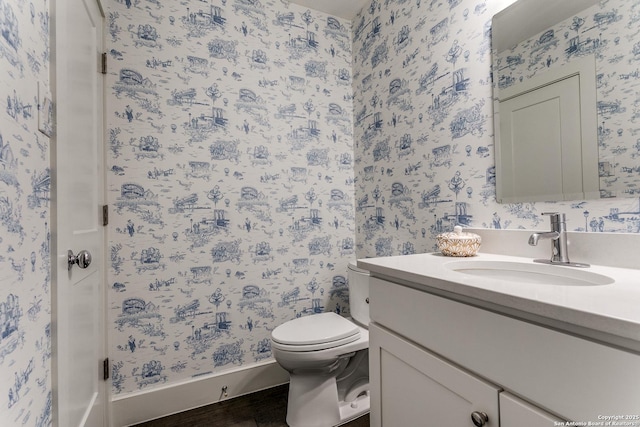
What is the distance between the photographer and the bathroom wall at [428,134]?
1.15m

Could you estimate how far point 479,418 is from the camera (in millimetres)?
604

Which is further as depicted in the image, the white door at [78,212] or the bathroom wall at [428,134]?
the bathroom wall at [428,134]

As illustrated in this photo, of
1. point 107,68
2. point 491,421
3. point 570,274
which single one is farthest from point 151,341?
point 570,274

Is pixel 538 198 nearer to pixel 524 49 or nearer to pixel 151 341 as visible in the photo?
pixel 524 49

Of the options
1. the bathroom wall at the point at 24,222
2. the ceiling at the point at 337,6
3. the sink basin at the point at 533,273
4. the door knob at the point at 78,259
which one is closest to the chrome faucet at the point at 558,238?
the sink basin at the point at 533,273

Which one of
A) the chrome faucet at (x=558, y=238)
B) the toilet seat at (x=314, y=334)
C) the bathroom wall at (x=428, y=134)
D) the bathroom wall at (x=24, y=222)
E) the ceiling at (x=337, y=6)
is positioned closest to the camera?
the bathroom wall at (x=24, y=222)

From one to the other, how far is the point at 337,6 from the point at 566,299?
2138mm

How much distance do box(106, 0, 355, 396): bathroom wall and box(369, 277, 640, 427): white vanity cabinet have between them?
96cm

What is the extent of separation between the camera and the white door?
2.64 feet

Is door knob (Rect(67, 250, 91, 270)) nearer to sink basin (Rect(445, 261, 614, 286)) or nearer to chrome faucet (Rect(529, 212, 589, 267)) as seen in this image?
sink basin (Rect(445, 261, 614, 286))

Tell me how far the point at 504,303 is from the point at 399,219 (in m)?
1.09

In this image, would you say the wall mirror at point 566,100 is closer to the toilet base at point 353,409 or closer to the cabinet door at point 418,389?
the cabinet door at point 418,389

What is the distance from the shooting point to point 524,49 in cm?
105

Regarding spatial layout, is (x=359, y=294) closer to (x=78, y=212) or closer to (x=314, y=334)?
(x=314, y=334)
